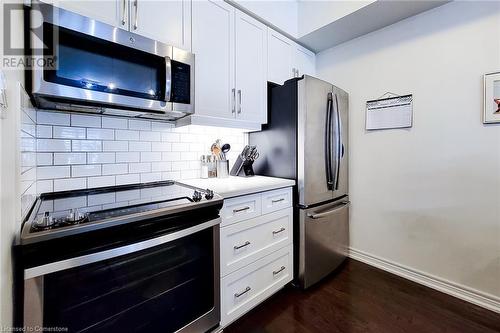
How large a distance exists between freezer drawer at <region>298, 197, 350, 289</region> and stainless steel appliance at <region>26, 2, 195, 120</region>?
1.29 meters

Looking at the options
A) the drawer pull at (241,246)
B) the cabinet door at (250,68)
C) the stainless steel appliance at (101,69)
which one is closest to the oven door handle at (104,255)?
the drawer pull at (241,246)

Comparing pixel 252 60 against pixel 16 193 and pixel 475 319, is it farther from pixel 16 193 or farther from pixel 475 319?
pixel 475 319

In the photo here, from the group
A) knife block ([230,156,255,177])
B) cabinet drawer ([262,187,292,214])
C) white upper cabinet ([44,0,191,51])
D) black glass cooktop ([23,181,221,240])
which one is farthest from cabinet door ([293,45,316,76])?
black glass cooktop ([23,181,221,240])

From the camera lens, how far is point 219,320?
1.26 m

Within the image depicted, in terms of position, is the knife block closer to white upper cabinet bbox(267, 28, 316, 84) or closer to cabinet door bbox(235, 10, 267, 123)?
cabinet door bbox(235, 10, 267, 123)

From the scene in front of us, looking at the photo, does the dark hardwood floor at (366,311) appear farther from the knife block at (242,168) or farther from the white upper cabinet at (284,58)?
the white upper cabinet at (284,58)

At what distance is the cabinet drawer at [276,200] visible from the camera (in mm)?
1595

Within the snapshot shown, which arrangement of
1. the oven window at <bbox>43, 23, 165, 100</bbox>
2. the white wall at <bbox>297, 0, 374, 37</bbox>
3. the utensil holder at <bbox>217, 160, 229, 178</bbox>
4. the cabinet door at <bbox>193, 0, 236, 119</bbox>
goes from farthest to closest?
the utensil holder at <bbox>217, 160, 229, 178</bbox>, the white wall at <bbox>297, 0, 374, 37</bbox>, the cabinet door at <bbox>193, 0, 236, 119</bbox>, the oven window at <bbox>43, 23, 165, 100</bbox>

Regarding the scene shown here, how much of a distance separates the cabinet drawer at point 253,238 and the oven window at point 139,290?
15 cm

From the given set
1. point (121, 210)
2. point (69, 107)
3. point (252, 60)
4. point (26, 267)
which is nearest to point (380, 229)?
point (252, 60)

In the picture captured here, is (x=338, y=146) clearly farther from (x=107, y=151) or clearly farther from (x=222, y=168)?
(x=107, y=151)

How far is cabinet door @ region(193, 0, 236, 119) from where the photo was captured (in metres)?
1.54

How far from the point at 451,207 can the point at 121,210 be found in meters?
2.37

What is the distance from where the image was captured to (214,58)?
1.62 meters
